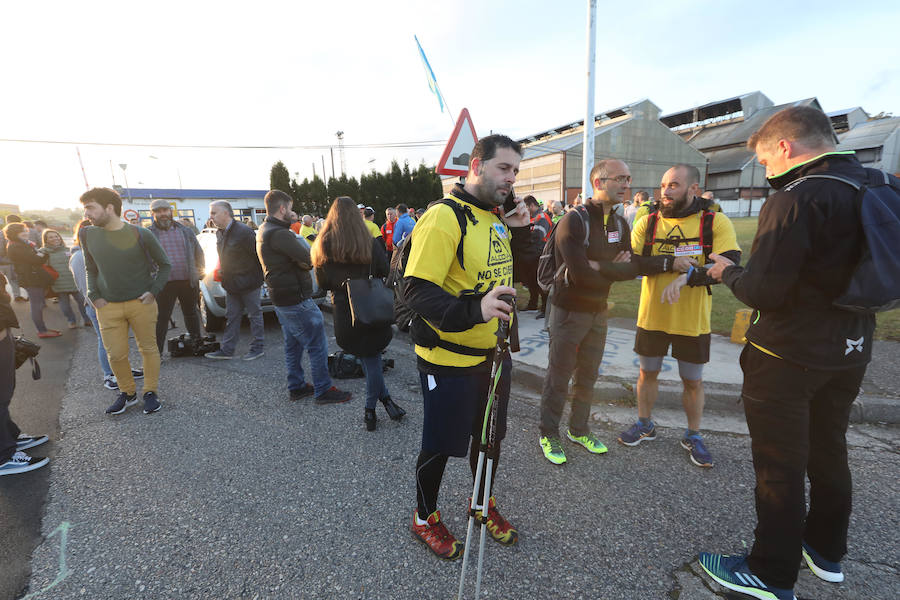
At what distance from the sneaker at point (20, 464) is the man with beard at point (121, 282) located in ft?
2.94

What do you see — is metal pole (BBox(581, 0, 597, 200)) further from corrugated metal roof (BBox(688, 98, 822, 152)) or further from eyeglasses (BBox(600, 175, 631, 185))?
corrugated metal roof (BBox(688, 98, 822, 152))

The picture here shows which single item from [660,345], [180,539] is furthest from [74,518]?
[660,345]

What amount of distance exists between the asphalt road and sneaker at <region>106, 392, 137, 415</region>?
6.1 inches

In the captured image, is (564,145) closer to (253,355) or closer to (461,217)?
(253,355)

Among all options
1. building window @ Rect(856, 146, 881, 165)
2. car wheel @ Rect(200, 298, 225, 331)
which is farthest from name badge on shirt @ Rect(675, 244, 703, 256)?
building window @ Rect(856, 146, 881, 165)

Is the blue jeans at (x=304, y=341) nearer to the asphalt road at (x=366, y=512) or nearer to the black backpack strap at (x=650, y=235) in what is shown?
the asphalt road at (x=366, y=512)

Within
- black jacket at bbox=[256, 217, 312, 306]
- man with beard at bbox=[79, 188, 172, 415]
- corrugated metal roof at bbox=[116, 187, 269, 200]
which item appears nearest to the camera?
man with beard at bbox=[79, 188, 172, 415]

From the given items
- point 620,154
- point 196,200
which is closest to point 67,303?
point 196,200

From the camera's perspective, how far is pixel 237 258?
211 inches

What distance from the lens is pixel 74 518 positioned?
259cm

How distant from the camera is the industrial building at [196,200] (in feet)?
123

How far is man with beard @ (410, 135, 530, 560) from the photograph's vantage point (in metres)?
1.82

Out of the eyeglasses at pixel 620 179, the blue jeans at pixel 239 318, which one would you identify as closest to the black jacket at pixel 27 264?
the blue jeans at pixel 239 318

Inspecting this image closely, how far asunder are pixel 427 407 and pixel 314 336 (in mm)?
2549
